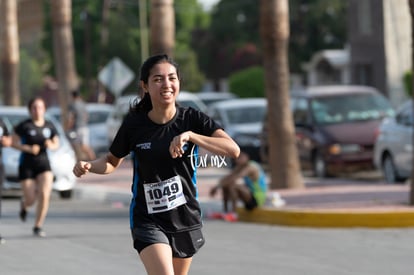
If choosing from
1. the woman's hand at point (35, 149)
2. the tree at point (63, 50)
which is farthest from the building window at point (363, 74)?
the woman's hand at point (35, 149)

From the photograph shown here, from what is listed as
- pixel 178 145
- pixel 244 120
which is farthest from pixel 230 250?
pixel 244 120

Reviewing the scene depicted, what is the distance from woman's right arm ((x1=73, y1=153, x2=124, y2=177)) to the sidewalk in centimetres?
839

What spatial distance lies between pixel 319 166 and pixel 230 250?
35.1ft

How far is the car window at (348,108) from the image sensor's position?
24.5m

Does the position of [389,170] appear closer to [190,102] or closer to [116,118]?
[190,102]

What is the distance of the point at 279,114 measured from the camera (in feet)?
66.3

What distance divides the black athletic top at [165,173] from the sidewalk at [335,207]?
8.40 meters

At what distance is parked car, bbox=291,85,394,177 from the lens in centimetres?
2348

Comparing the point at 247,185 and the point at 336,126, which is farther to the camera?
the point at 336,126

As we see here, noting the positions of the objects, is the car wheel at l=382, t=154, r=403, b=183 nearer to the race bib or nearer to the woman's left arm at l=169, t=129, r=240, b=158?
the race bib

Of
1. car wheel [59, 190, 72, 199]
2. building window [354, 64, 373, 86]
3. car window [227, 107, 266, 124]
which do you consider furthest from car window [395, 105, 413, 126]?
building window [354, 64, 373, 86]

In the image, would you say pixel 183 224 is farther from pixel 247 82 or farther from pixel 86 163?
pixel 247 82

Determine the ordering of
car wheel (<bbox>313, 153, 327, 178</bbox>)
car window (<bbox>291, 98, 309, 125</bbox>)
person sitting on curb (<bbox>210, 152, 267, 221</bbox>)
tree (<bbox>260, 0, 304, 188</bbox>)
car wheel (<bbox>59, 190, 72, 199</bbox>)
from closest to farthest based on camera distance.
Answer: person sitting on curb (<bbox>210, 152, 267, 221</bbox>)
tree (<bbox>260, 0, 304, 188</bbox>)
car wheel (<bbox>59, 190, 72, 199</bbox>)
car wheel (<bbox>313, 153, 327, 178</bbox>)
car window (<bbox>291, 98, 309, 125</bbox>)

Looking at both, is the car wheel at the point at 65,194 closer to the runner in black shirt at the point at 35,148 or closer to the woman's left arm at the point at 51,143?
the runner in black shirt at the point at 35,148
